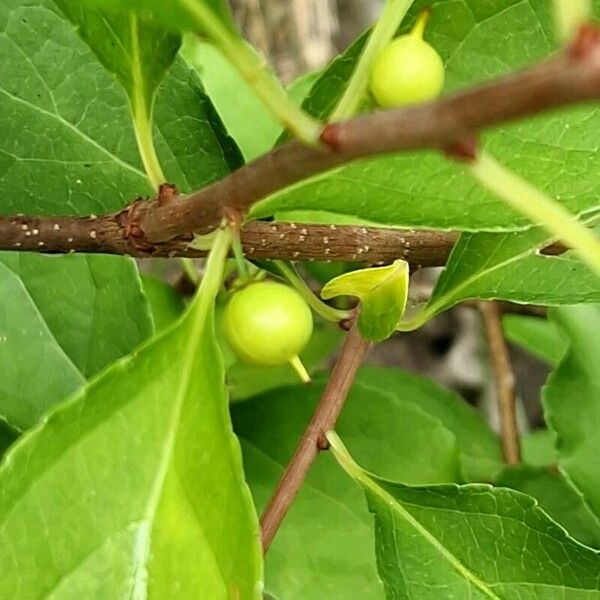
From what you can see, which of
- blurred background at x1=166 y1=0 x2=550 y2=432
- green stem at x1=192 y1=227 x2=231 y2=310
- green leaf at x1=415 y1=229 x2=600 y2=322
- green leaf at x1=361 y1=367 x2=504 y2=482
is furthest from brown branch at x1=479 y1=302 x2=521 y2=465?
green stem at x1=192 y1=227 x2=231 y2=310

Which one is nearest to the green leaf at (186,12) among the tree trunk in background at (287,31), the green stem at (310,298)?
the green stem at (310,298)

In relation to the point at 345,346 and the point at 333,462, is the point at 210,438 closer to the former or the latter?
the point at 345,346

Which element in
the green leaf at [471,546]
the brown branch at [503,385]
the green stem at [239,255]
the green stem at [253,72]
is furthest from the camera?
the brown branch at [503,385]

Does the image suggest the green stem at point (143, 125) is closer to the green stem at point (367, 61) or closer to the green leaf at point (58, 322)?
the green stem at point (367, 61)

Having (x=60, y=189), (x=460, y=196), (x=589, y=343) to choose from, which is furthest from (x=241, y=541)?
(x=589, y=343)

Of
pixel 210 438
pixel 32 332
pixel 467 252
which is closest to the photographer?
pixel 210 438

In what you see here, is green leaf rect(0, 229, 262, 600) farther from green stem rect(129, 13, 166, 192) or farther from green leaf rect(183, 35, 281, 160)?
green leaf rect(183, 35, 281, 160)
